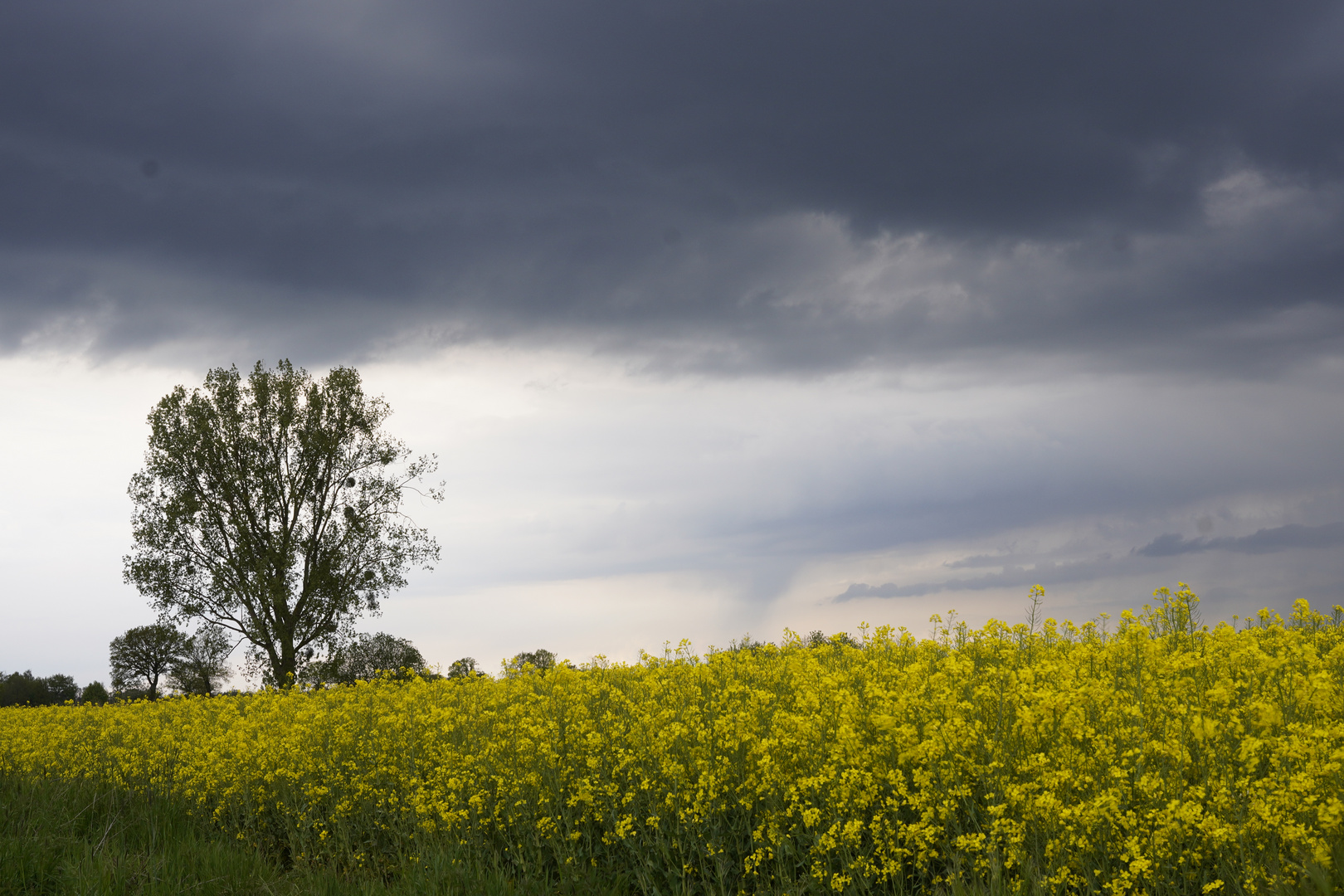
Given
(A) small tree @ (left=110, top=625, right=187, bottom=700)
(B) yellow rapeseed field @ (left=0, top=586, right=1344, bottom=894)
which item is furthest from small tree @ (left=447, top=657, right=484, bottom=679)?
(A) small tree @ (left=110, top=625, right=187, bottom=700)

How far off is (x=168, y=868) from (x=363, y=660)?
24673 mm

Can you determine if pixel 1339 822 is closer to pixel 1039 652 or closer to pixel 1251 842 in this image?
pixel 1251 842

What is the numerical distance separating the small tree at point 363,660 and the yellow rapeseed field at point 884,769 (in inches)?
800

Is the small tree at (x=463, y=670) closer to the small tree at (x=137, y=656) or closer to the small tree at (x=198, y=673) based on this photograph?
the small tree at (x=198, y=673)

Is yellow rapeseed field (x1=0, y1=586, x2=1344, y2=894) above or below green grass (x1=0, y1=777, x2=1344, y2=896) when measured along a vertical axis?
above

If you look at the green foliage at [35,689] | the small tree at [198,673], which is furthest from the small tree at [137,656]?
the small tree at [198,673]

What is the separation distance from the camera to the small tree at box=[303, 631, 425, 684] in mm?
29078

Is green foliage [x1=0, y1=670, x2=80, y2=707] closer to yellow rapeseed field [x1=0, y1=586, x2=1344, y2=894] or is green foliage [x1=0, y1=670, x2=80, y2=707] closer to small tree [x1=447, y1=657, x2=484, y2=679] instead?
small tree [x1=447, y1=657, x2=484, y2=679]

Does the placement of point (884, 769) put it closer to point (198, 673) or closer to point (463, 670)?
point (463, 670)

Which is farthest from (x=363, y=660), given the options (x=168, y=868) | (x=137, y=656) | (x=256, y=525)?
(x=137, y=656)

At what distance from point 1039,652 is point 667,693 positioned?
3.27m

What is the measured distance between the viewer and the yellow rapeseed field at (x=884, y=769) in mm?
4438

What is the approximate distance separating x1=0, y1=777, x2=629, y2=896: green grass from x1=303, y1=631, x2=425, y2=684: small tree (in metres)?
17.2

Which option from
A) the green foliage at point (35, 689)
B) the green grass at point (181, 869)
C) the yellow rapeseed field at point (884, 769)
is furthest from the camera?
the green foliage at point (35, 689)
